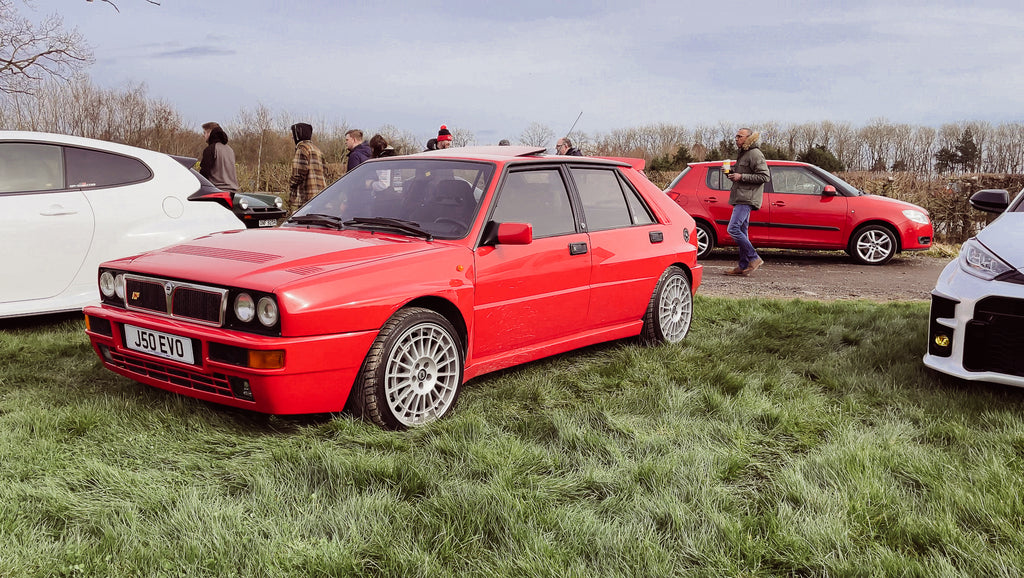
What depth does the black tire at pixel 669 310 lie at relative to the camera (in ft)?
18.6

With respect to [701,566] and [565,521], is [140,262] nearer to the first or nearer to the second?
[565,521]

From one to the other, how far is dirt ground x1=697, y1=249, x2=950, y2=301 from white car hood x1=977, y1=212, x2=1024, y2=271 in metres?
3.74

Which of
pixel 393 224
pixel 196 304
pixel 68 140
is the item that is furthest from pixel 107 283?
pixel 68 140

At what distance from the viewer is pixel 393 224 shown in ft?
14.9

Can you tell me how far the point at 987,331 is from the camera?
4.22 m

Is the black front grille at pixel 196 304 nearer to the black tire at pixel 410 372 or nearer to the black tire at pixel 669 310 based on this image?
the black tire at pixel 410 372

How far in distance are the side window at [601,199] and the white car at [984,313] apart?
6.60 feet

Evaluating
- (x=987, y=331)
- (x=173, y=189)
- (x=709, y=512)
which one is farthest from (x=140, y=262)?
(x=987, y=331)

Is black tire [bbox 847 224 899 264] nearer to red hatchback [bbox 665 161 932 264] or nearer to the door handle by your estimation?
red hatchback [bbox 665 161 932 264]

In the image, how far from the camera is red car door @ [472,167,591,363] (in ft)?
14.5

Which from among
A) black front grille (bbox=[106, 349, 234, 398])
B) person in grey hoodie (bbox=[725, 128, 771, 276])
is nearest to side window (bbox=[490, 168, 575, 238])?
black front grille (bbox=[106, 349, 234, 398])

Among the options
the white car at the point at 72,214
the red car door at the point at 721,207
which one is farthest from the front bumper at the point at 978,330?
the red car door at the point at 721,207

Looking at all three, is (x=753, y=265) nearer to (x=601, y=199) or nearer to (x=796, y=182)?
(x=796, y=182)

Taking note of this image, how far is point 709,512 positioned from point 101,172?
539 centimetres
